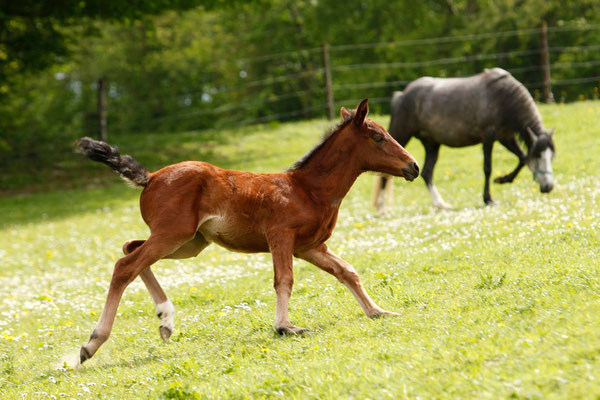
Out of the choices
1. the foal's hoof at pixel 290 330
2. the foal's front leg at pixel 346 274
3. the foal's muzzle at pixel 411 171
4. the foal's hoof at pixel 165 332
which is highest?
the foal's muzzle at pixel 411 171

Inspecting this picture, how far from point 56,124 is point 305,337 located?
162 feet

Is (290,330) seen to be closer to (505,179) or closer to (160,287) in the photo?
(160,287)

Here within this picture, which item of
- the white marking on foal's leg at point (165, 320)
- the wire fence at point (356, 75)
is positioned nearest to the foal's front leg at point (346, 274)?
the white marking on foal's leg at point (165, 320)

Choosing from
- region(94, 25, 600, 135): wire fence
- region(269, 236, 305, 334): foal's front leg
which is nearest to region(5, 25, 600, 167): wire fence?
region(94, 25, 600, 135): wire fence

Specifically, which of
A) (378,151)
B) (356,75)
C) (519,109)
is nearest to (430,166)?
(519,109)

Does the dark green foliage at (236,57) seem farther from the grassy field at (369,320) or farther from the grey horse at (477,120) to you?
the grey horse at (477,120)

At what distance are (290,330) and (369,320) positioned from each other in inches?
29.4

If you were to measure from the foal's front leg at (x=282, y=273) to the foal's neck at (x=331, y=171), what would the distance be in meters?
0.61

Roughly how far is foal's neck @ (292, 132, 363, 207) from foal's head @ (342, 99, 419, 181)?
96 millimetres

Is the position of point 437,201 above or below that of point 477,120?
below

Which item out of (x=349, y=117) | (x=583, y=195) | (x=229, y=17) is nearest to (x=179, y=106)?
(x=229, y=17)

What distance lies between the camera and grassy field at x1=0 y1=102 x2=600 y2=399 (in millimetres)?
4672

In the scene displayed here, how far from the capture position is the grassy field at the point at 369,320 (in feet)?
15.3

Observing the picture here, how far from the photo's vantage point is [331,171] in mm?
7062
